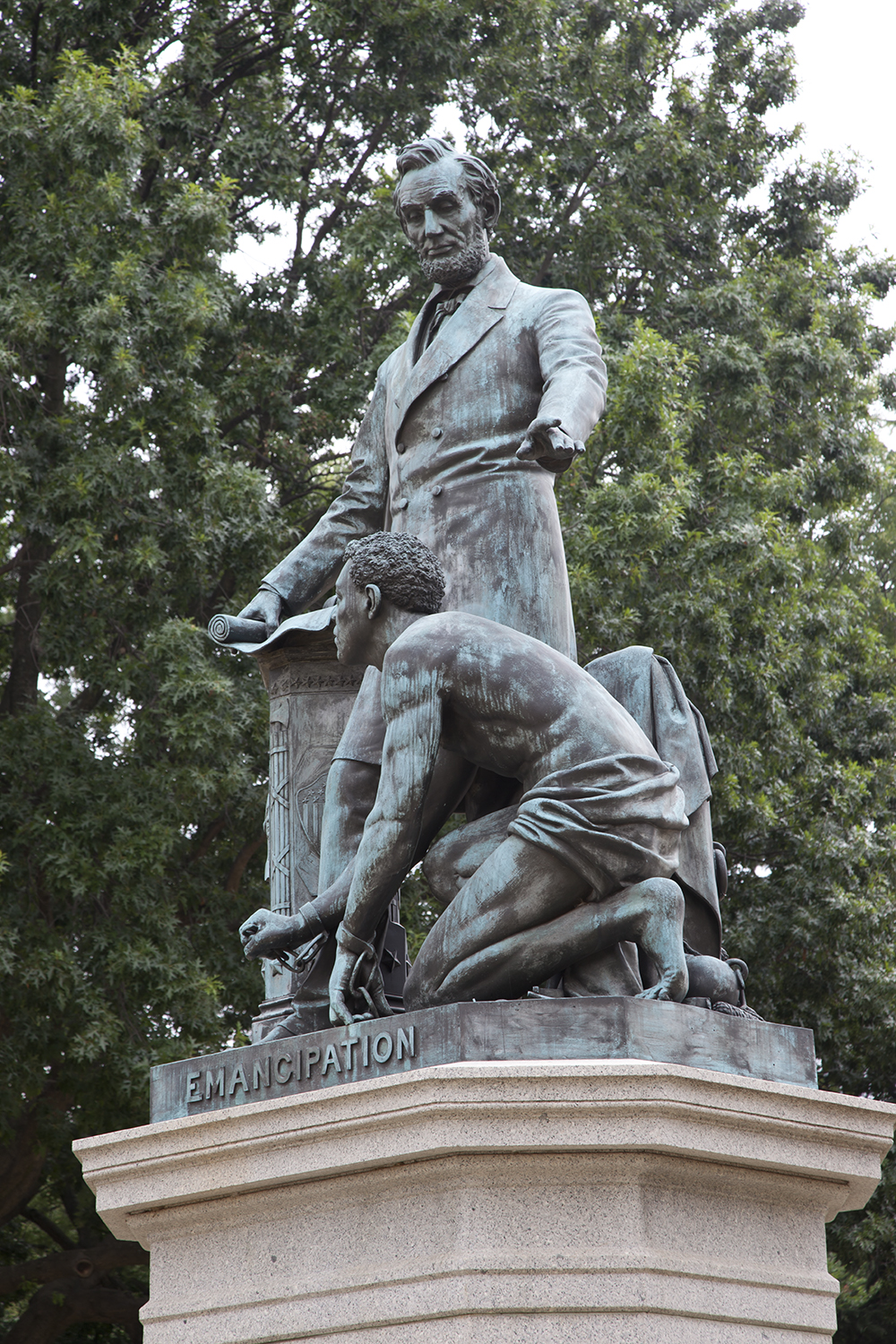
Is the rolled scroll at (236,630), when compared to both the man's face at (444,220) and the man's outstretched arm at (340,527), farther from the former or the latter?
the man's face at (444,220)

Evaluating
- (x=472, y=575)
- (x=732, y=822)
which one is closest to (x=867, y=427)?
(x=732, y=822)

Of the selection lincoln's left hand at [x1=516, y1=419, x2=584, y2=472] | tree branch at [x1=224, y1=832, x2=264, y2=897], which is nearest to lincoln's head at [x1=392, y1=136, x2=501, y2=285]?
lincoln's left hand at [x1=516, y1=419, x2=584, y2=472]

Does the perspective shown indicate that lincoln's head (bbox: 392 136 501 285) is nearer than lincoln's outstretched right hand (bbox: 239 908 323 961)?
No

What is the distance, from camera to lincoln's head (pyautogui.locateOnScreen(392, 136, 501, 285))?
532 centimetres

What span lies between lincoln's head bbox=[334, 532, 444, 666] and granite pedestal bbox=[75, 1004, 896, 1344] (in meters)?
1.18

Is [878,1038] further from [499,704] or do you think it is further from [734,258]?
[499,704]

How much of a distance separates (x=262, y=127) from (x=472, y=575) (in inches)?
443

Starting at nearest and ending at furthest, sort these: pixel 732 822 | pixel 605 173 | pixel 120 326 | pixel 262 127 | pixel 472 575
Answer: pixel 472 575
pixel 120 326
pixel 732 822
pixel 262 127
pixel 605 173

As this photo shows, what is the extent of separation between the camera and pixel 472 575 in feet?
16.6

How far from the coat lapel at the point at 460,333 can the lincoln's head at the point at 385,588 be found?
0.69 metres

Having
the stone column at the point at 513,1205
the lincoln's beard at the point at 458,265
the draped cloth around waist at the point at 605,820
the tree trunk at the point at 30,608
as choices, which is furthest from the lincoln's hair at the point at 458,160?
the tree trunk at the point at 30,608

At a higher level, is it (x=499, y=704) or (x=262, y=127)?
(x=262, y=127)

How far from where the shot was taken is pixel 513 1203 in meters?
3.91

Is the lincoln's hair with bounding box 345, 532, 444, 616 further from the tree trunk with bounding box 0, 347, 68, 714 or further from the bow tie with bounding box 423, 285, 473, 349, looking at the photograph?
the tree trunk with bounding box 0, 347, 68, 714
